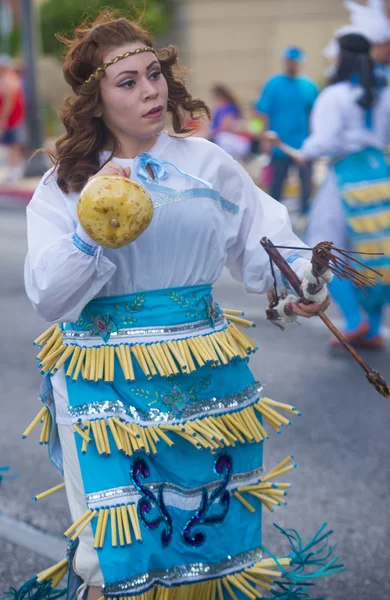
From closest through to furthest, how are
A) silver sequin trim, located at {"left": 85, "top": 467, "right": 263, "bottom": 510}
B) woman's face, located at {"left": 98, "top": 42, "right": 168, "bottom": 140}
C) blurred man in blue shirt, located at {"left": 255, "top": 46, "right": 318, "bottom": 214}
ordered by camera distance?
silver sequin trim, located at {"left": 85, "top": 467, "right": 263, "bottom": 510} → woman's face, located at {"left": 98, "top": 42, "right": 168, "bottom": 140} → blurred man in blue shirt, located at {"left": 255, "top": 46, "right": 318, "bottom": 214}

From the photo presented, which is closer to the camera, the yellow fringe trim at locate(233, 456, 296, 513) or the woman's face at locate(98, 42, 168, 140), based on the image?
the woman's face at locate(98, 42, 168, 140)

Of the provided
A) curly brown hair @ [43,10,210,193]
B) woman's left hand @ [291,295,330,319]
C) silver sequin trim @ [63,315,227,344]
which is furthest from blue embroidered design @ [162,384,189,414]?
curly brown hair @ [43,10,210,193]

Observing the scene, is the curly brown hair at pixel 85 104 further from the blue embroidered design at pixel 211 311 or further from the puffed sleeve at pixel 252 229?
the blue embroidered design at pixel 211 311

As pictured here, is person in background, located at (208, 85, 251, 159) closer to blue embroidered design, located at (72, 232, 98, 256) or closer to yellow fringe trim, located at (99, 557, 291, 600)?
yellow fringe trim, located at (99, 557, 291, 600)

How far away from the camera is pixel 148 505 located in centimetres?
289

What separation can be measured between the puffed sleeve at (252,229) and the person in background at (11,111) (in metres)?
15.0

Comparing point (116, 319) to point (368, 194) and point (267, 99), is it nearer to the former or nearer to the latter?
point (368, 194)

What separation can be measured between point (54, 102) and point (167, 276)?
85.9 ft

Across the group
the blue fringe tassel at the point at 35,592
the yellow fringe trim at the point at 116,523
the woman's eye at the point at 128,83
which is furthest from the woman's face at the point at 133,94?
the blue fringe tassel at the point at 35,592

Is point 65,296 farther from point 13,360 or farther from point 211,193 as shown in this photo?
point 13,360

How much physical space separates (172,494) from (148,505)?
0.29 feet

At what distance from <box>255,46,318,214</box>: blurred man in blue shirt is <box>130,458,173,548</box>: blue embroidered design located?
9.27m

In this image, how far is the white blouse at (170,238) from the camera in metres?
2.77

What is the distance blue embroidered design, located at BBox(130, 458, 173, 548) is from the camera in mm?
2873
